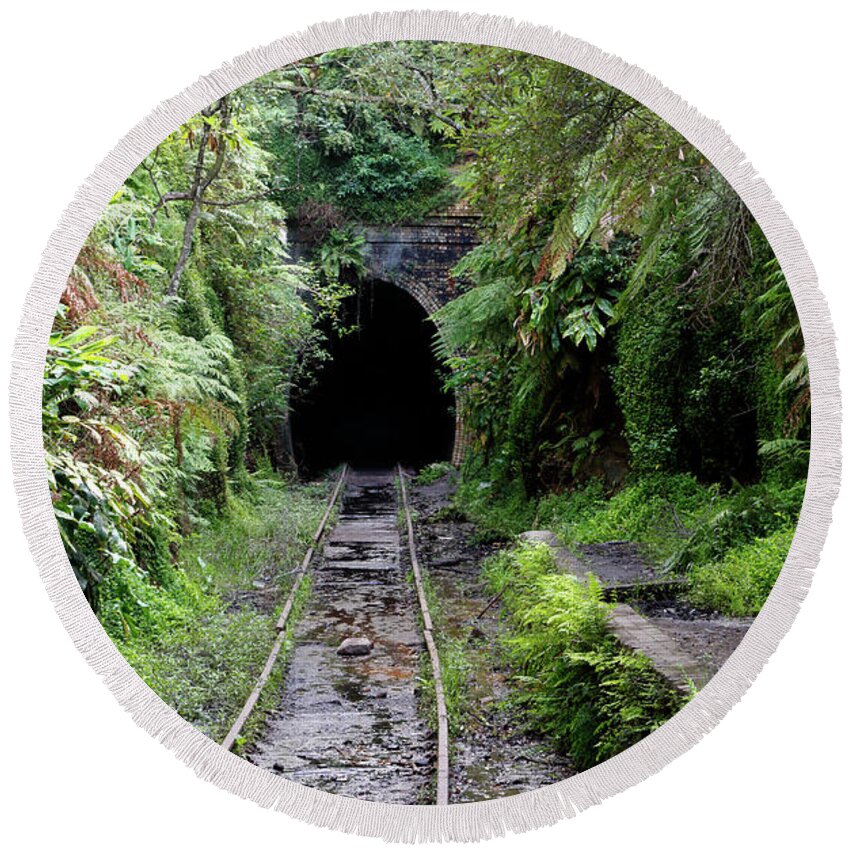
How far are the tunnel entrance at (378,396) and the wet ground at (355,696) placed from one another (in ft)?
6.11

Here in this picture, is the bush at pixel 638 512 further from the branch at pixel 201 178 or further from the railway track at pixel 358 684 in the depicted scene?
the branch at pixel 201 178

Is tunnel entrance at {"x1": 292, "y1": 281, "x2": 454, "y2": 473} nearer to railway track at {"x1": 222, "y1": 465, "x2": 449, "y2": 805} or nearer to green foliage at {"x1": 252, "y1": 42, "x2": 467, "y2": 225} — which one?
green foliage at {"x1": 252, "y1": 42, "x2": 467, "y2": 225}

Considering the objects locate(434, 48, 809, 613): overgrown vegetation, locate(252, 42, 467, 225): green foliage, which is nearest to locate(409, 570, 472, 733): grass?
locate(434, 48, 809, 613): overgrown vegetation

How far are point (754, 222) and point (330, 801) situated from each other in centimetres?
243

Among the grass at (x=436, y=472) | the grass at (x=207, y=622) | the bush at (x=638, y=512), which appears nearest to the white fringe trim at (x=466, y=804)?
the grass at (x=207, y=622)

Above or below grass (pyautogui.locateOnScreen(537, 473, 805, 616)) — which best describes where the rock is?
below

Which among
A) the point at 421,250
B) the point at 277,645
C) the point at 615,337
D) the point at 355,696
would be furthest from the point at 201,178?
the point at 615,337

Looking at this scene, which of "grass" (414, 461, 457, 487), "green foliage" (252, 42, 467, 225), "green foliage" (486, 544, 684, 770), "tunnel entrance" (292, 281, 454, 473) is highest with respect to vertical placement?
"tunnel entrance" (292, 281, 454, 473)

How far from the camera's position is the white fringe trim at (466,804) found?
2.59m

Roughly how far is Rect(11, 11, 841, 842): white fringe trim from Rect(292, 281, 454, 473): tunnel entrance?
217cm

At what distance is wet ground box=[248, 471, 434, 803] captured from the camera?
2680 millimetres

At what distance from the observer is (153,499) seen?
4168mm

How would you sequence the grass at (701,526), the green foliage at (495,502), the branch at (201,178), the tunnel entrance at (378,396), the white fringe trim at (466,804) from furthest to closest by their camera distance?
the tunnel entrance at (378,396)
the green foliage at (495,502)
the branch at (201,178)
the grass at (701,526)
the white fringe trim at (466,804)

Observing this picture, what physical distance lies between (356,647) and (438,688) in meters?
0.69
